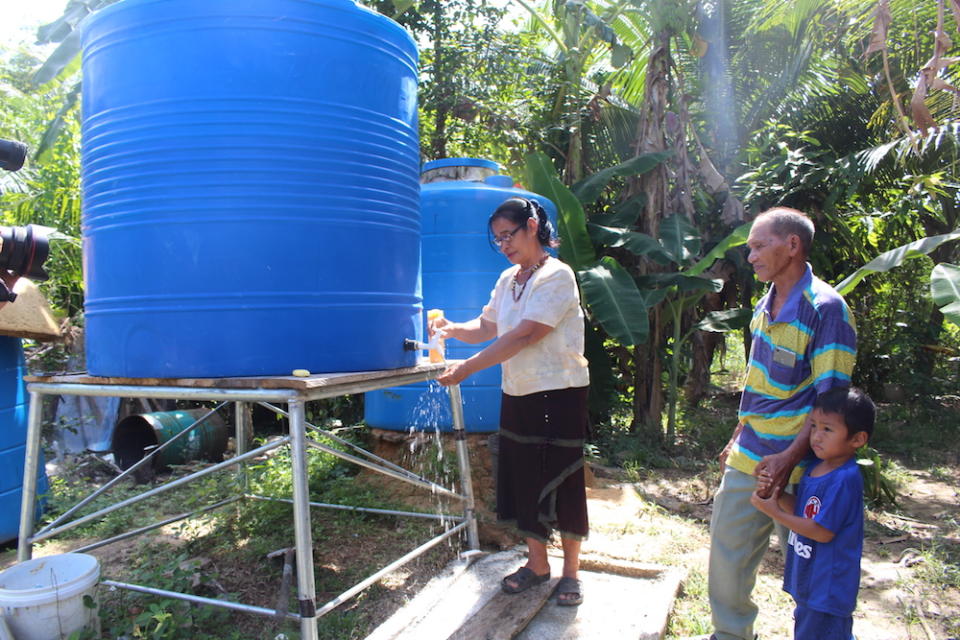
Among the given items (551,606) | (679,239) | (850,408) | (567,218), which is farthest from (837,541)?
(679,239)

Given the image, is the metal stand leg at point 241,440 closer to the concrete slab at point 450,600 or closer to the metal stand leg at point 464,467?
the metal stand leg at point 464,467

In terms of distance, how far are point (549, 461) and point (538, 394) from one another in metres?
0.24

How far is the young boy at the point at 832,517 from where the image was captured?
1643 millimetres

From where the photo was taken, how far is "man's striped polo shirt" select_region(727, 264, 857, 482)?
1701 mm

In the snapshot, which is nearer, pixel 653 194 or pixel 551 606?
pixel 551 606

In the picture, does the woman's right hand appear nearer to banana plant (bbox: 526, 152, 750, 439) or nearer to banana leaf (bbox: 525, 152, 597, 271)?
banana plant (bbox: 526, 152, 750, 439)

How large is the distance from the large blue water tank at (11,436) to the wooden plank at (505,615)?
8.00ft

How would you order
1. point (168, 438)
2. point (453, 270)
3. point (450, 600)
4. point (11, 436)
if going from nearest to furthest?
point (450, 600) → point (11, 436) → point (453, 270) → point (168, 438)

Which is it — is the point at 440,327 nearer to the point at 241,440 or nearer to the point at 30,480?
the point at 241,440

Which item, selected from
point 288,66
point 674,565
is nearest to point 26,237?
point 288,66

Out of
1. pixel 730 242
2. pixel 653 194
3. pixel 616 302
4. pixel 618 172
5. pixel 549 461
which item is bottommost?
pixel 549 461

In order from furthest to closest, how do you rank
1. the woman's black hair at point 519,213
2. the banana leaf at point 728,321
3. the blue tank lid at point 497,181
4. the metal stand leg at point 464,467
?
the banana leaf at point 728,321, the blue tank lid at point 497,181, the metal stand leg at point 464,467, the woman's black hair at point 519,213

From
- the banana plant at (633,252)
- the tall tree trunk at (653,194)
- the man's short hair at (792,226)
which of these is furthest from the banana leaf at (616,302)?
the man's short hair at (792,226)

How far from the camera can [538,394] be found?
235 cm
